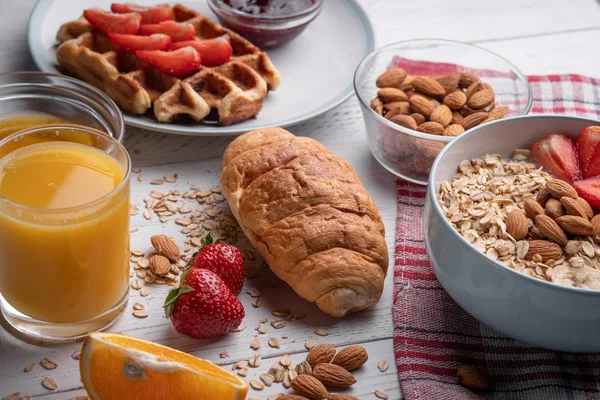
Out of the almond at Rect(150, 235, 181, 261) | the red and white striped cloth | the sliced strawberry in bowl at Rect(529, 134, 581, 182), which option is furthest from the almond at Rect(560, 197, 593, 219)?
the almond at Rect(150, 235, 181, 261)

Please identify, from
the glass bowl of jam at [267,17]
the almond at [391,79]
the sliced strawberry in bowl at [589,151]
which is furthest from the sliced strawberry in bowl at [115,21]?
the sliced strawberry in bowl at [589,151]

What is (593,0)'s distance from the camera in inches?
98.8

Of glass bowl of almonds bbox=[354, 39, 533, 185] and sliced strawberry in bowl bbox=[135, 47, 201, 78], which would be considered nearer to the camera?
glass bowl of almonds bbox=[354, 39, 533, 185]

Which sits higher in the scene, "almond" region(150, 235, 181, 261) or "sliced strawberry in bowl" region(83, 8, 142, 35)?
"sliced strawberry in bowl" region(83, 8, 142, 35)

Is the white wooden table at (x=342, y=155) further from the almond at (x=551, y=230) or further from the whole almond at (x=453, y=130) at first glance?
the almond at (x=551, y=230)

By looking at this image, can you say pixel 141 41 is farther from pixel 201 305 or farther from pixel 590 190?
pixel 590 190

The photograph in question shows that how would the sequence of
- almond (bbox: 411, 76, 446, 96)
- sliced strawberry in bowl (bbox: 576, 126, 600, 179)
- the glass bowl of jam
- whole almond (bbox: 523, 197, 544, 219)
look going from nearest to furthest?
whole almond (bbox: 523, 197, 544, 219) → sliced strawberry in bowl (bbox: 576, 126, 600, 179) → almond (bbox: 411, 76, 446, 96) → the glass bowl of jam

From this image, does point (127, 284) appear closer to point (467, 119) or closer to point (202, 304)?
point (202, 304)

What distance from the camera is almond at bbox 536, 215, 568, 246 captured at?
1333 millimetres

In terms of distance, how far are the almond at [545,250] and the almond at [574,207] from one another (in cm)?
8

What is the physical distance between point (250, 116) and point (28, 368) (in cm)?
83

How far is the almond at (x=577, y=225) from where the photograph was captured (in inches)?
52.3

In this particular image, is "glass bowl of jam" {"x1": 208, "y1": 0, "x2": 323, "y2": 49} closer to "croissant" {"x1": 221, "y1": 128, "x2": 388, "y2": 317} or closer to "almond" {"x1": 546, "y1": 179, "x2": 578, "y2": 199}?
"croissant" {"x1": 221, "y1": 128, "x2": 388, "y2": 317}

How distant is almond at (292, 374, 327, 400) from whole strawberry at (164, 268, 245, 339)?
6.5 inches
